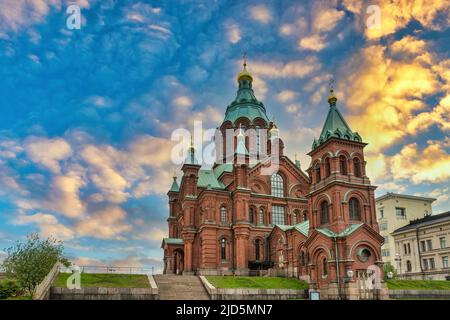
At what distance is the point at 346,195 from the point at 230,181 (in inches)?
815

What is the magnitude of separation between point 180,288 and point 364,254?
17664mm

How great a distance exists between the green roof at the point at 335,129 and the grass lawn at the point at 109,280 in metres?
22.6

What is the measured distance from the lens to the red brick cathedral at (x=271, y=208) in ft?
132

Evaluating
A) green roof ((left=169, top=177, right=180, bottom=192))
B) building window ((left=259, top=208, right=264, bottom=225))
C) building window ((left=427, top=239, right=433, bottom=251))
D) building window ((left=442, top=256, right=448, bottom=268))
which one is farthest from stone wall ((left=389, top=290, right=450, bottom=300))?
green roof ((left=169, top=177, right=180, bottom=192))

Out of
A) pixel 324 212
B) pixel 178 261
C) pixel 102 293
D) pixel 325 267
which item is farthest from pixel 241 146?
pixel 102 293

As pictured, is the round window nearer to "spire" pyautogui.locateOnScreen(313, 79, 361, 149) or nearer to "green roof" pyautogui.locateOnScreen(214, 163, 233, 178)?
"spire" pyautogui.locateOnScreen(313, 79, 361, 149)

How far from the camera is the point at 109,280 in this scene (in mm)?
37938

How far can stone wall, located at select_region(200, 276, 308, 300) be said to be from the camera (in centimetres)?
3691

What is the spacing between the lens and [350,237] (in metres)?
38.7

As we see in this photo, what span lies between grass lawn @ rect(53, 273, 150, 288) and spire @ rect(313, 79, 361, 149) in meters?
22.6

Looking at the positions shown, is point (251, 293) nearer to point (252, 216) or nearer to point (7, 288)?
A: point (252, 216)

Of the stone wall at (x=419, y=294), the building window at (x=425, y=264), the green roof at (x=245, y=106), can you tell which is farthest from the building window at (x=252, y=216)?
the building window at (x=425, y=264)
